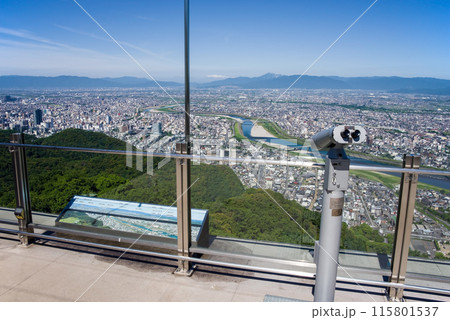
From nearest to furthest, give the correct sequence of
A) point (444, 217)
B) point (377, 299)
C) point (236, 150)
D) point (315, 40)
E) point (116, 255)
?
point (444, 217) → point (377, 299) → point (236, 150) → point (116, 255) → point (315, 40)

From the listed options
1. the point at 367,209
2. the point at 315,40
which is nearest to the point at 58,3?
the point at 315,40

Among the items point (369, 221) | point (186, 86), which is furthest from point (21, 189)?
point (369, 221)

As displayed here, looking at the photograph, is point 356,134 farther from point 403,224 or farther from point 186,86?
point 186,86

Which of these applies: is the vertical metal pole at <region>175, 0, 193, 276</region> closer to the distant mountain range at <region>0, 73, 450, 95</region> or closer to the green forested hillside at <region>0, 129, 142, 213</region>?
the green forested hillside at <region>0, 129, 142, 213</region>

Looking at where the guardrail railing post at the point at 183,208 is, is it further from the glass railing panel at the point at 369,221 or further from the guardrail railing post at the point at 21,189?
the guardrail railing post at the point at 21,189

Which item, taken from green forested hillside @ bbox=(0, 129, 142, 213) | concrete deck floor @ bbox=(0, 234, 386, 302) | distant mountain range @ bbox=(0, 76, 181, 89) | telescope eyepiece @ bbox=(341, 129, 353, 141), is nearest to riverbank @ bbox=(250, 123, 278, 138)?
green forested hillside @ bbox=(0, 129, 142, 213)

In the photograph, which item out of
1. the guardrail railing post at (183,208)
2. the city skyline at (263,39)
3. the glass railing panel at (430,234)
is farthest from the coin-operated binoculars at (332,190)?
the city skyline at (263,39)
